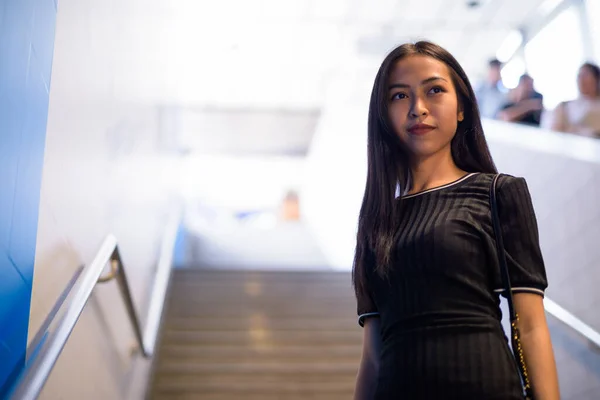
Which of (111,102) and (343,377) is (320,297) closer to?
(343,377)

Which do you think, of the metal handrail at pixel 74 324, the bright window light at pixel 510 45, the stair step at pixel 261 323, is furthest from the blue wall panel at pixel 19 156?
the bright window light at pixel 510 45

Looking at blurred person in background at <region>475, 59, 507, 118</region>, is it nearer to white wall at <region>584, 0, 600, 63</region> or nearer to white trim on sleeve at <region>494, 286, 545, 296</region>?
white wall at <region>584, 0, 600, 63</region>

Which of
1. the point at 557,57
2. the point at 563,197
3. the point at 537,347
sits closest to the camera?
the point at 537,347

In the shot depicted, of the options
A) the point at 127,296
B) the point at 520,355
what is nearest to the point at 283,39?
the point at 127,296

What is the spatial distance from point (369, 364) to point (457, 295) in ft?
0.92

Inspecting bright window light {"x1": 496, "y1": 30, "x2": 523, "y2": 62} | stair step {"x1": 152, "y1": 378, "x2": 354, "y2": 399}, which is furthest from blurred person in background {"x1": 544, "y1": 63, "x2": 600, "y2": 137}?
bright window light {"x1": 496, "y1": 30, "x2": 523, "y2": 62}

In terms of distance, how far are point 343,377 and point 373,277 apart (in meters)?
2.56

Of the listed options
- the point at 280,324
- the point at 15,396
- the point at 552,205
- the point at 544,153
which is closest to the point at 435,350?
the point at 15,396

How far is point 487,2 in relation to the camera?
22.2 feet

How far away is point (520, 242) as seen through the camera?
981 millimetres

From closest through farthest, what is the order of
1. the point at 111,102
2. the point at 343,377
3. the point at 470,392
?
the point at 470,392, the point at 111,102, the point at 343,377

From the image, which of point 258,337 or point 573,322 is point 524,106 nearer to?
point 573,322

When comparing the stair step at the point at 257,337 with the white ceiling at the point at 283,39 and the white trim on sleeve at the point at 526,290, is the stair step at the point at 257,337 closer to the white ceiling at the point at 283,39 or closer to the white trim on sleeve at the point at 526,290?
the white ceiling at the point at 283,39

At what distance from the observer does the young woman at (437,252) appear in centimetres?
93
